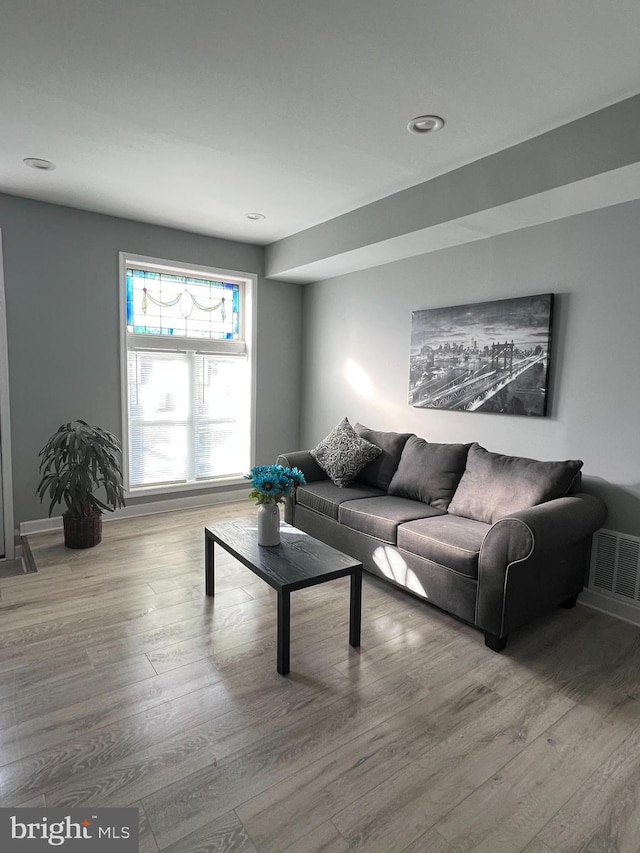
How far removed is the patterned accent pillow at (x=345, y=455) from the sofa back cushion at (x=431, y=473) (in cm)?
32

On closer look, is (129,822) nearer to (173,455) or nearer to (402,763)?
(402,763)

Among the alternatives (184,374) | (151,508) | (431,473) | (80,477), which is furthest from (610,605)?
(184,374)

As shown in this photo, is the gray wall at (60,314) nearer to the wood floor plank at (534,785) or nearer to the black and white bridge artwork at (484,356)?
the black and white bridge artwork at (484,356)

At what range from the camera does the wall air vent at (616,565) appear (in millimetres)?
2848

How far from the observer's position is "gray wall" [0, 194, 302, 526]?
3.90 m

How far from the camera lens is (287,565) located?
2459 mm

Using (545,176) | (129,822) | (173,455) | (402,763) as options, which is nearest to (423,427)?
(545,176)

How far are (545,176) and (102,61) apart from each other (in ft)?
7.32

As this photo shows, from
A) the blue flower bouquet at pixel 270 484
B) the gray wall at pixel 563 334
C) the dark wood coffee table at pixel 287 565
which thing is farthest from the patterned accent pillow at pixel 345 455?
the blue flower bouquet at pixel 270 484

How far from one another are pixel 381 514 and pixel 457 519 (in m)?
0.49

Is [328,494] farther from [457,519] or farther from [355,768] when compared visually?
[355,768]

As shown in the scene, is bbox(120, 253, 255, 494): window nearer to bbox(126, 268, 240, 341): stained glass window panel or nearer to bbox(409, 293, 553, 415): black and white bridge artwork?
bbox(126, 268, 240, 341): stained glass window panel

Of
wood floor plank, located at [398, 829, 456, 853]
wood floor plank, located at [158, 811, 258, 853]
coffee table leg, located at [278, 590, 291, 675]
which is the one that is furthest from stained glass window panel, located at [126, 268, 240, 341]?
wood floor plank, located at [398, 829, 456, 853]

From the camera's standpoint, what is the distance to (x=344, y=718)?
6.54 ft
